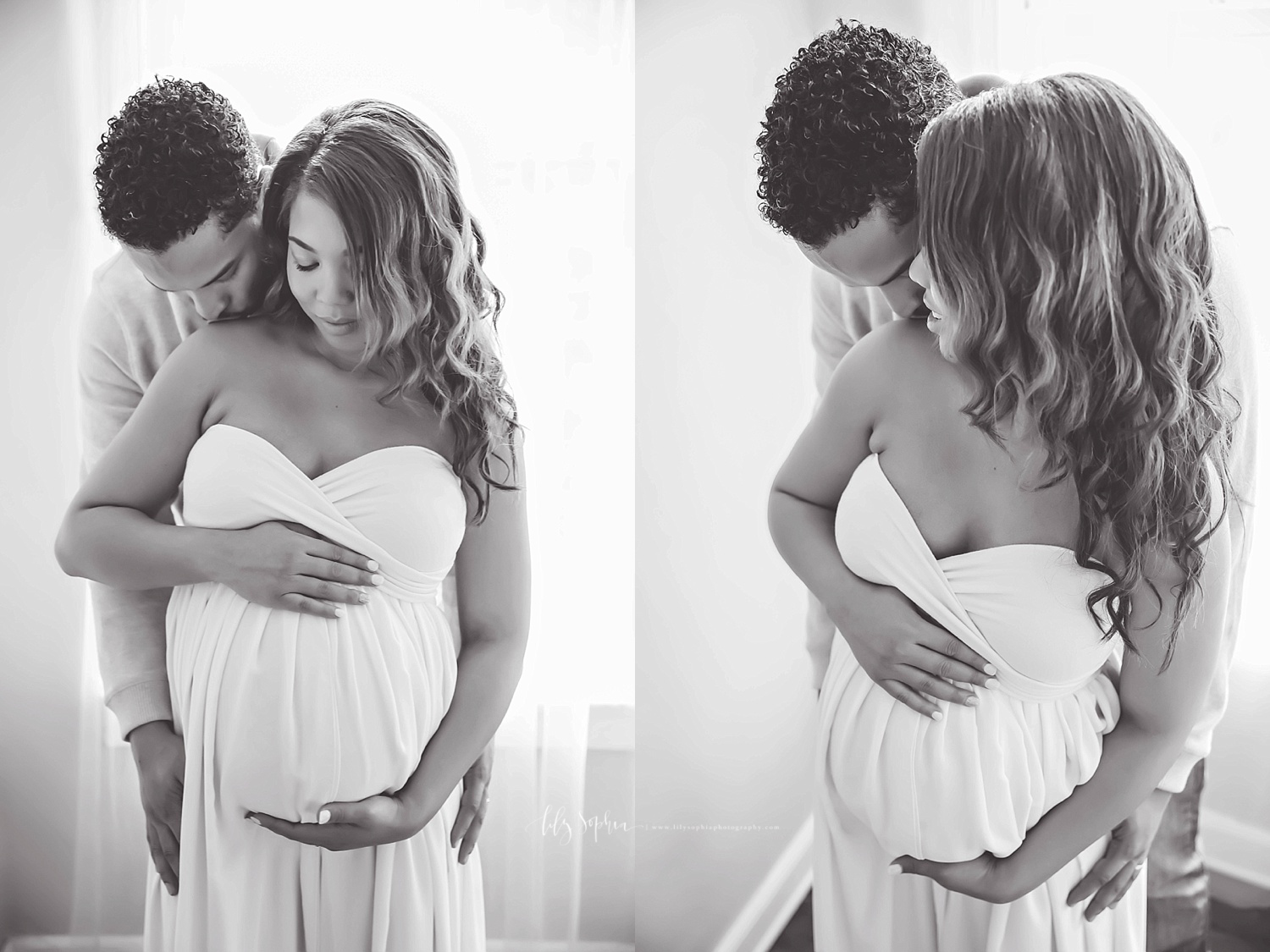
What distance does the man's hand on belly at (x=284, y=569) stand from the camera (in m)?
1.13

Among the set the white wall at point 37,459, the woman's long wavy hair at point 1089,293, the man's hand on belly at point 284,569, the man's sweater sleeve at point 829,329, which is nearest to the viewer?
the woman's long wavy hair at point 1089,293

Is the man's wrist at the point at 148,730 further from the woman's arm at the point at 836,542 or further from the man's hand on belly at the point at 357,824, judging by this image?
the woman's arm at the point at 836,542

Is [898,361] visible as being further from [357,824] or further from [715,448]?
[357,824]

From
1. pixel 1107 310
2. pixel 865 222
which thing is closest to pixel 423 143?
pixel 865 222

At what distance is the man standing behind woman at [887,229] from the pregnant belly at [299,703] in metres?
0.55

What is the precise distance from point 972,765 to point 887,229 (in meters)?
0.60

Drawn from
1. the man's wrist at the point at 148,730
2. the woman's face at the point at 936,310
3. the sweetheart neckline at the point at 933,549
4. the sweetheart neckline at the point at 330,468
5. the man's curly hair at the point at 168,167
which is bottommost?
the man's wrist at the point at 148,730

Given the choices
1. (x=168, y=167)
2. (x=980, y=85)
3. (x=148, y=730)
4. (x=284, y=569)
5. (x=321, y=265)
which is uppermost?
(x=980, y=85)

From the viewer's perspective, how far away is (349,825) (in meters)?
1.15

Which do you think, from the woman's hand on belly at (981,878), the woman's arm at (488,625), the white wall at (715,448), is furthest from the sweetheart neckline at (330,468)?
the woman's hand on belly at (981,878)

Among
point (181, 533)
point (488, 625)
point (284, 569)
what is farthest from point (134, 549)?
point (488, 625)

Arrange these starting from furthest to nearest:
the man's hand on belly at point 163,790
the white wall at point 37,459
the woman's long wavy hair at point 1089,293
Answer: the white wall at point 37,459 → the man's hand on belly at point 163,790 → the woman's long wavy hair at point 1089,293

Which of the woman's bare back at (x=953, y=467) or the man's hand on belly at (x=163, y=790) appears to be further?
the man's hand on belly at (x=163, y=790)

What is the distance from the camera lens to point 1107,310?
92cm
